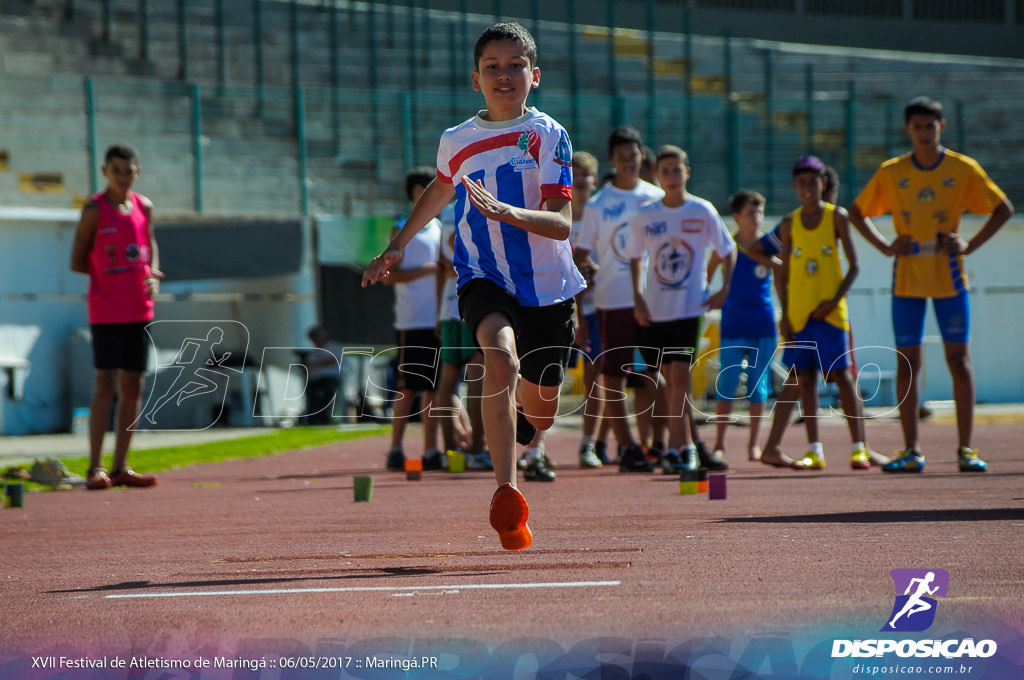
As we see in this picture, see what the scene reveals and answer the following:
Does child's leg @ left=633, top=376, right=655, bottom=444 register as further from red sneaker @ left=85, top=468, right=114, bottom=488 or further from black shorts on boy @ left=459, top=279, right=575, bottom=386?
black shorts on boy @ left=459, top=279, right=575, bottom=386

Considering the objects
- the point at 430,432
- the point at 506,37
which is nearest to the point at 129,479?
the point at 430,432

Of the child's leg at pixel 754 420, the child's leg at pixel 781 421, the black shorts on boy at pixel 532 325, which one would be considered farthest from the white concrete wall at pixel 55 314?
the black shorts on boy at pixel 532 325

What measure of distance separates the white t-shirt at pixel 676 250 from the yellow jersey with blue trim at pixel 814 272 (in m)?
0.53

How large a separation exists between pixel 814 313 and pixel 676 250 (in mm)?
1030

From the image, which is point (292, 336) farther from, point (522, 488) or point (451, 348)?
point (522, 488)

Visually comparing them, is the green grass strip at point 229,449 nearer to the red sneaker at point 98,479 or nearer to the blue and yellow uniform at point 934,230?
the red sneaker at point 98,479

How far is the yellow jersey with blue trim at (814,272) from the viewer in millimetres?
9219

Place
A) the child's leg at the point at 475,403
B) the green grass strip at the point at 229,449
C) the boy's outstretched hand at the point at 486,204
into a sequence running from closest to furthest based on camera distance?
the boy's outstretched hand at the point at 486,204, the child's leg at the point at 475,403, the green grass strip at the point at 229,449

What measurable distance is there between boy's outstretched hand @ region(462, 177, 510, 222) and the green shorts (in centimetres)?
501

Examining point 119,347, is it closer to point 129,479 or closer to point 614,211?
point 129,479

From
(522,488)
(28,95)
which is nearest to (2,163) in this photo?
(28,95)

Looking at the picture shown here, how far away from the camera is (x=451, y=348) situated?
32.4ft

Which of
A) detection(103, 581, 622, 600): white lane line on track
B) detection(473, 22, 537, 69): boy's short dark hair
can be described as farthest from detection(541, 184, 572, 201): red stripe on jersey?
detection(103, 581, 622, 600): white lane line on track

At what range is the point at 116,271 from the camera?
914cm
